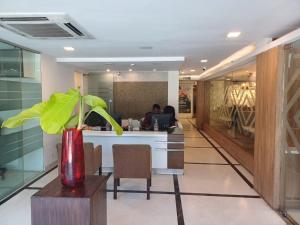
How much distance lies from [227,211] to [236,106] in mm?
3784

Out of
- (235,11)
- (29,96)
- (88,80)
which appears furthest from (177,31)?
(88,80)

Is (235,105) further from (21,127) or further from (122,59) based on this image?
(21,127)

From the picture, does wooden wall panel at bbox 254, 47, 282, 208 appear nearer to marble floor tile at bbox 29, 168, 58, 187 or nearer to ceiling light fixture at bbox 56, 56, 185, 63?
ceiling light fixture at bbox 56, 56, 185, 63

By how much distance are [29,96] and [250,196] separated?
463 cm

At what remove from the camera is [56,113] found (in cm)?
168

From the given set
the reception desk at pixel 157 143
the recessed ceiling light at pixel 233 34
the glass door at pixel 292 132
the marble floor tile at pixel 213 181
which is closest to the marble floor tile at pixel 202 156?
the marble floor tile at pixel 213 181

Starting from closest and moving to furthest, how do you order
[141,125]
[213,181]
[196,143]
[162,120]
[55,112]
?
[55,112] < [213,181] < [162,120] < [141,125] < [196,143]

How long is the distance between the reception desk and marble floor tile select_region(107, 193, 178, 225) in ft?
3.53

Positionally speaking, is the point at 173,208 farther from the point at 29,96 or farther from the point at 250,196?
the point at 29,96

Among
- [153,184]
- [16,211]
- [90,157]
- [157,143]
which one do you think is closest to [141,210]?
[153,184]

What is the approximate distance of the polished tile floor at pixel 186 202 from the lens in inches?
131

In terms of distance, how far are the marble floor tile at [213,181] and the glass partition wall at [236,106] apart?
31.2 inches

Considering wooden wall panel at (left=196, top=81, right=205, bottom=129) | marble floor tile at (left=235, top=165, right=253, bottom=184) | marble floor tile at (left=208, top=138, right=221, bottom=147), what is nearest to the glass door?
marble floor tile at (left=235, top=165, right=253, bottom=184)

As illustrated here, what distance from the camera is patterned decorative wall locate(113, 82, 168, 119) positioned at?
8.76 meters
